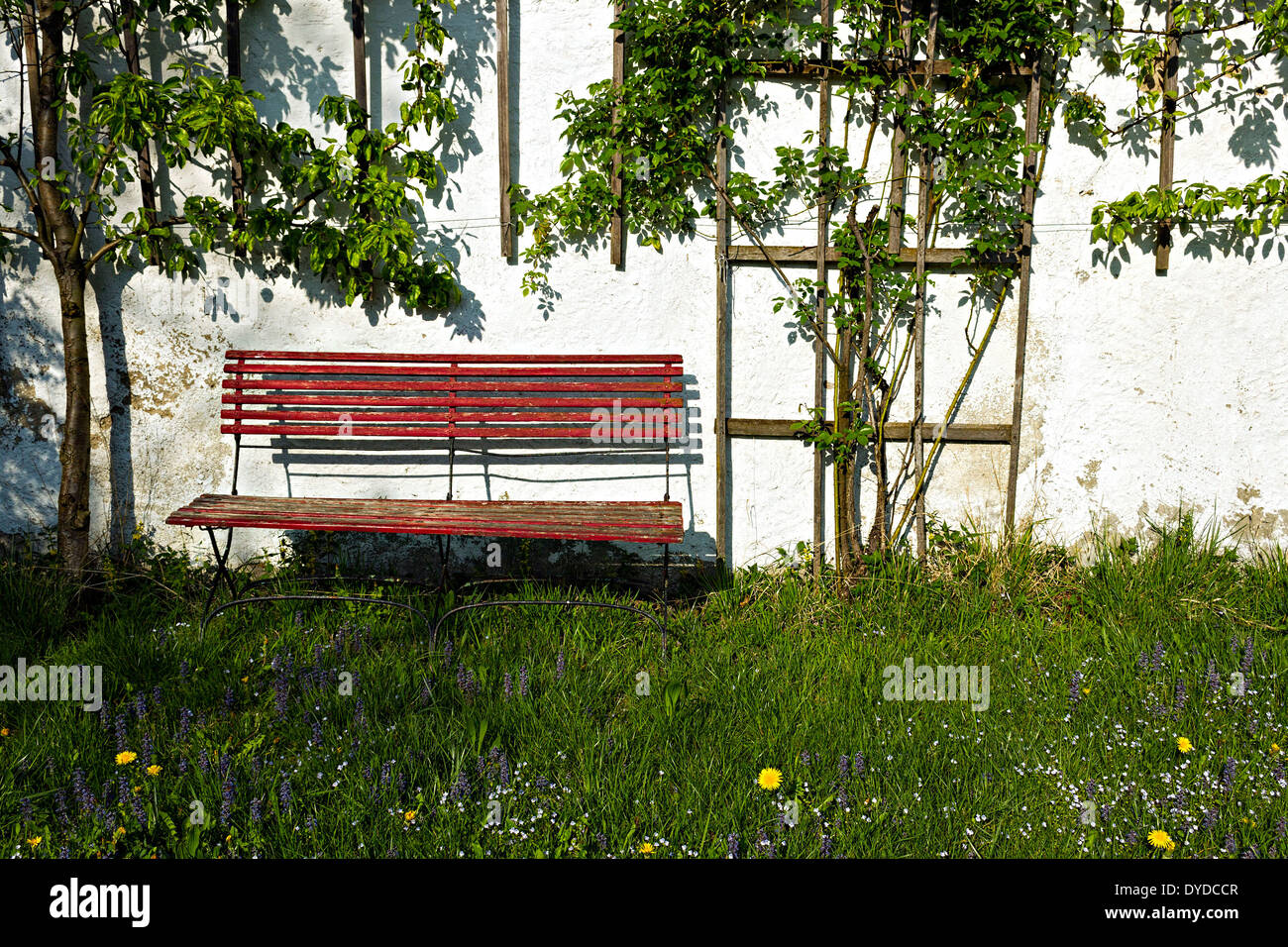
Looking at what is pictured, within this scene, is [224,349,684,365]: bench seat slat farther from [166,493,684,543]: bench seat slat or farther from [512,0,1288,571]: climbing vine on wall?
[166,493,684,543]: bench seat slat

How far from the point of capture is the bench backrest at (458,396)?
3.96 metres

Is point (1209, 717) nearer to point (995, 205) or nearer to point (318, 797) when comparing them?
point (995, 205)

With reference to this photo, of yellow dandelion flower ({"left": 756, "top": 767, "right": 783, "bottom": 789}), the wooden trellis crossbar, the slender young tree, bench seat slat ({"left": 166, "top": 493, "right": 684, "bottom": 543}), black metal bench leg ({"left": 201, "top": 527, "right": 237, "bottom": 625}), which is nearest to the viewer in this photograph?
yellow dandelion flower ({"left": 756, "top": 767, "right": 783, "bottom": 789})

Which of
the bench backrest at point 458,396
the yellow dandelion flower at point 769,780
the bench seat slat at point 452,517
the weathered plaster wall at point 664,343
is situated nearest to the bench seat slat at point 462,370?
the bench backrest at point 458,396

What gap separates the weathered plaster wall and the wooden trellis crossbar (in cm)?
6

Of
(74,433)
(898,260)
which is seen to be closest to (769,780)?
(898,260)

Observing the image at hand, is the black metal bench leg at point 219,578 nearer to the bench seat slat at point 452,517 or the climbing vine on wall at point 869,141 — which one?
the bench seat slat at point 452,517

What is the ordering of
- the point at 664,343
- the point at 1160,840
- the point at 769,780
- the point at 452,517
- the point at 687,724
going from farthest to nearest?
1. the point at 664,343
2. the point at 452,517
3. the point at 687,724
4. the point at 769,780
5. the point at 1160,840

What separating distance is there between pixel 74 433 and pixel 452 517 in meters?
1.75

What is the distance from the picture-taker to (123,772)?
8.39ft

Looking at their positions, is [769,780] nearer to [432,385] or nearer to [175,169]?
[432,385]

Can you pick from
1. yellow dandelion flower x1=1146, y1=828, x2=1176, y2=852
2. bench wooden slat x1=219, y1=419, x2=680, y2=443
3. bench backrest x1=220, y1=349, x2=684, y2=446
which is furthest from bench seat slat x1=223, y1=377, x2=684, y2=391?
yellow dandelion flower x1=1146, y1=828, x2=1176, y2=852

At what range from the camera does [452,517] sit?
350cm

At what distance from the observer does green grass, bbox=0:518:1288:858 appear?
233cm
